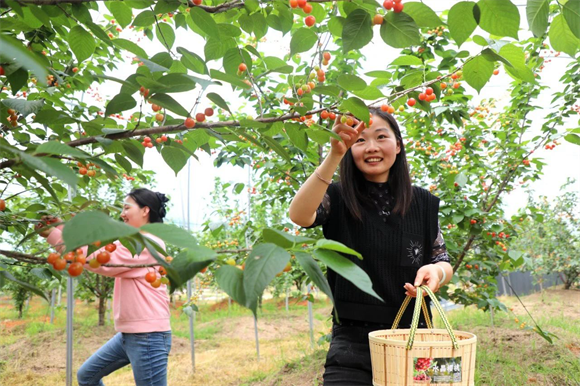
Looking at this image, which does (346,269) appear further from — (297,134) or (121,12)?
(121,12)

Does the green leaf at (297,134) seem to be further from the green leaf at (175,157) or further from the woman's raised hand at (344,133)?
the green leaf at (175,157)

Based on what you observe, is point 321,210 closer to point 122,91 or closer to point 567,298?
point 122,91

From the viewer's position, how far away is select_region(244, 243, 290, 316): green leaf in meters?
0.49

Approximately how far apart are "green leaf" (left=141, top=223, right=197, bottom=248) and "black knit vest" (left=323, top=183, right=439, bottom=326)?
107 cm

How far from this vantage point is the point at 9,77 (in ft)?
3.00

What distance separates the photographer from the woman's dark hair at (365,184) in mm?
1575

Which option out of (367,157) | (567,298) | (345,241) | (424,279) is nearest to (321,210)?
(345,241)

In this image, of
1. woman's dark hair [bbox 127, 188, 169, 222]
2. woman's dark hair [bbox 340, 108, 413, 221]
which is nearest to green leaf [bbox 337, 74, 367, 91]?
woman's dark hair [bbox 340, 108, 413, 221]

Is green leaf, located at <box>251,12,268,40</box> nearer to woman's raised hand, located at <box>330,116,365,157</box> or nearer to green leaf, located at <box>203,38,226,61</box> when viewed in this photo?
green leaf, located at <box>203,38,226,61</box>

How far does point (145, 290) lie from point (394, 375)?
1.69 metres

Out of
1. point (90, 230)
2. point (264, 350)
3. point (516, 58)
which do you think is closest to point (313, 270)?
point (90, 230)

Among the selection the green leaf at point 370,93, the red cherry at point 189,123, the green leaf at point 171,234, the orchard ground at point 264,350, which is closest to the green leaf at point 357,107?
the green leaf at point 370,93

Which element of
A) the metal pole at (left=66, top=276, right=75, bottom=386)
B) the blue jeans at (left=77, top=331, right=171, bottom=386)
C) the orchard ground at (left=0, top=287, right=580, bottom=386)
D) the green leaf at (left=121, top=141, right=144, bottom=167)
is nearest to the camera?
the green leaf at (left=121, top=141, right=144, bottom=167)

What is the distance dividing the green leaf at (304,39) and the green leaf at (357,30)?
0.19 meters
